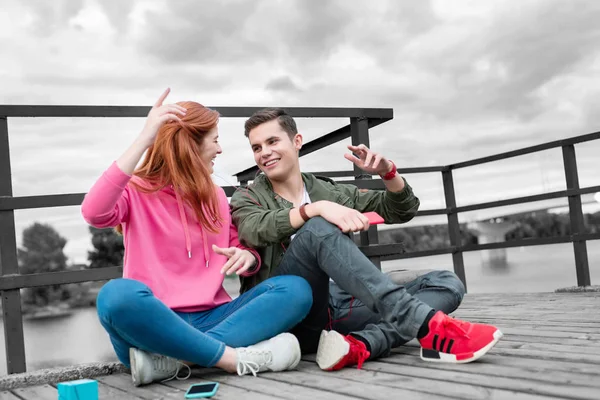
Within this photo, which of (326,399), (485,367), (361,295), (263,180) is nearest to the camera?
(326,399)

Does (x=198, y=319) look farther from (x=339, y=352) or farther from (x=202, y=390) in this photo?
(x=339, y=352)

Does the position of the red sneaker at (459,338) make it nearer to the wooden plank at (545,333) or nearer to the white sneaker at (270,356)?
the white sneaker at (270,356)

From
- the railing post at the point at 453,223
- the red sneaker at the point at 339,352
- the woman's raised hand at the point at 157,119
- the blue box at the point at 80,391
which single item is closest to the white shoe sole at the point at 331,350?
the red sneaker at the point at 339,352

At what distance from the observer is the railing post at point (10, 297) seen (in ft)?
7.31

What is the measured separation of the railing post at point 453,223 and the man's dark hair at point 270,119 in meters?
2.71

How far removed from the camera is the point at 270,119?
221 cm

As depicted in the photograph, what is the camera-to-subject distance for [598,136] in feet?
12.7

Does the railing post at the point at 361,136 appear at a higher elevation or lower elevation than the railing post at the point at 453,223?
higher

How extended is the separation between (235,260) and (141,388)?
18.4 inches

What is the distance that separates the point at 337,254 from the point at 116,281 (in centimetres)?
63

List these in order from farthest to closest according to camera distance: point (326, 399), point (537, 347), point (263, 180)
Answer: point (263, 180) → point (537, 347) → point (326, 399)

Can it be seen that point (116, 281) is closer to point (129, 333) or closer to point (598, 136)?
point (129, 333)

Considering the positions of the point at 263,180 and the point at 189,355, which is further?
the point at 263,180

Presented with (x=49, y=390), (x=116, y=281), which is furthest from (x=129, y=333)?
(x=49, y=390)
